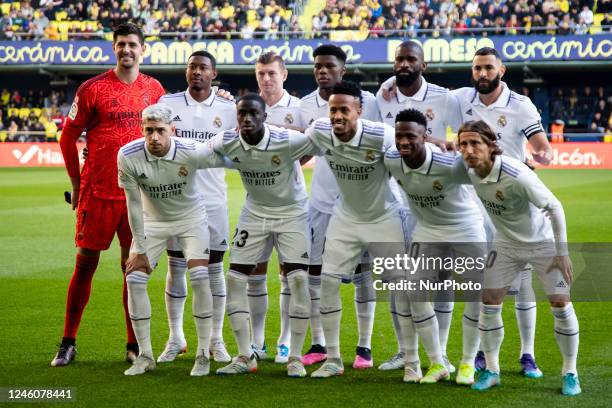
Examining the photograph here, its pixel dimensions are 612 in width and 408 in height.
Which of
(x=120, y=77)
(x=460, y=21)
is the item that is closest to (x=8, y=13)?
(x=460, y=21)

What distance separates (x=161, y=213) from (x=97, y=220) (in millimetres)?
583

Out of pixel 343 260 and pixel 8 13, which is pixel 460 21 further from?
pixel 343 260

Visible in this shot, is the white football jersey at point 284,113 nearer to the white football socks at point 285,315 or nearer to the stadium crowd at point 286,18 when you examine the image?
the white football socks at point 285,315

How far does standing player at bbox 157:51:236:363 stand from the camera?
7320mm

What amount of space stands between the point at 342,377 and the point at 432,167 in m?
1.61

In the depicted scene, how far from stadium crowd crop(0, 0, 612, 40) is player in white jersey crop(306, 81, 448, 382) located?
86.5ft

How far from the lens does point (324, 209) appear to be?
24.4ft

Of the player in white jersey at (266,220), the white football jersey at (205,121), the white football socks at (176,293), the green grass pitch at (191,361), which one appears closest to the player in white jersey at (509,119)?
the green grass pitch at (191,361)

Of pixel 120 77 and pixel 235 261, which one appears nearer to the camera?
pixel 235 261

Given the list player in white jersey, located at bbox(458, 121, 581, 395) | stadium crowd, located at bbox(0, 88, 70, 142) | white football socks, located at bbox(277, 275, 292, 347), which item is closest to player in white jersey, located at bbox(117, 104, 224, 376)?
white football socks, located at bbox(277, 275, 292, 347)

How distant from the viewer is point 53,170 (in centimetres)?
2891

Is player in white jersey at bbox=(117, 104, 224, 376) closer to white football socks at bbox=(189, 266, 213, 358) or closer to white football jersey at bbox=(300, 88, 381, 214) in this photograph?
white football socks at bbox=(189, 266, 213, 358)

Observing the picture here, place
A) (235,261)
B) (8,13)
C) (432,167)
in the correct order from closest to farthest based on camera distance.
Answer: (432,167) < (235,261) < (8,13)

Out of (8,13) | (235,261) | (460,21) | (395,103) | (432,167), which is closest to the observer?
(432,167)
